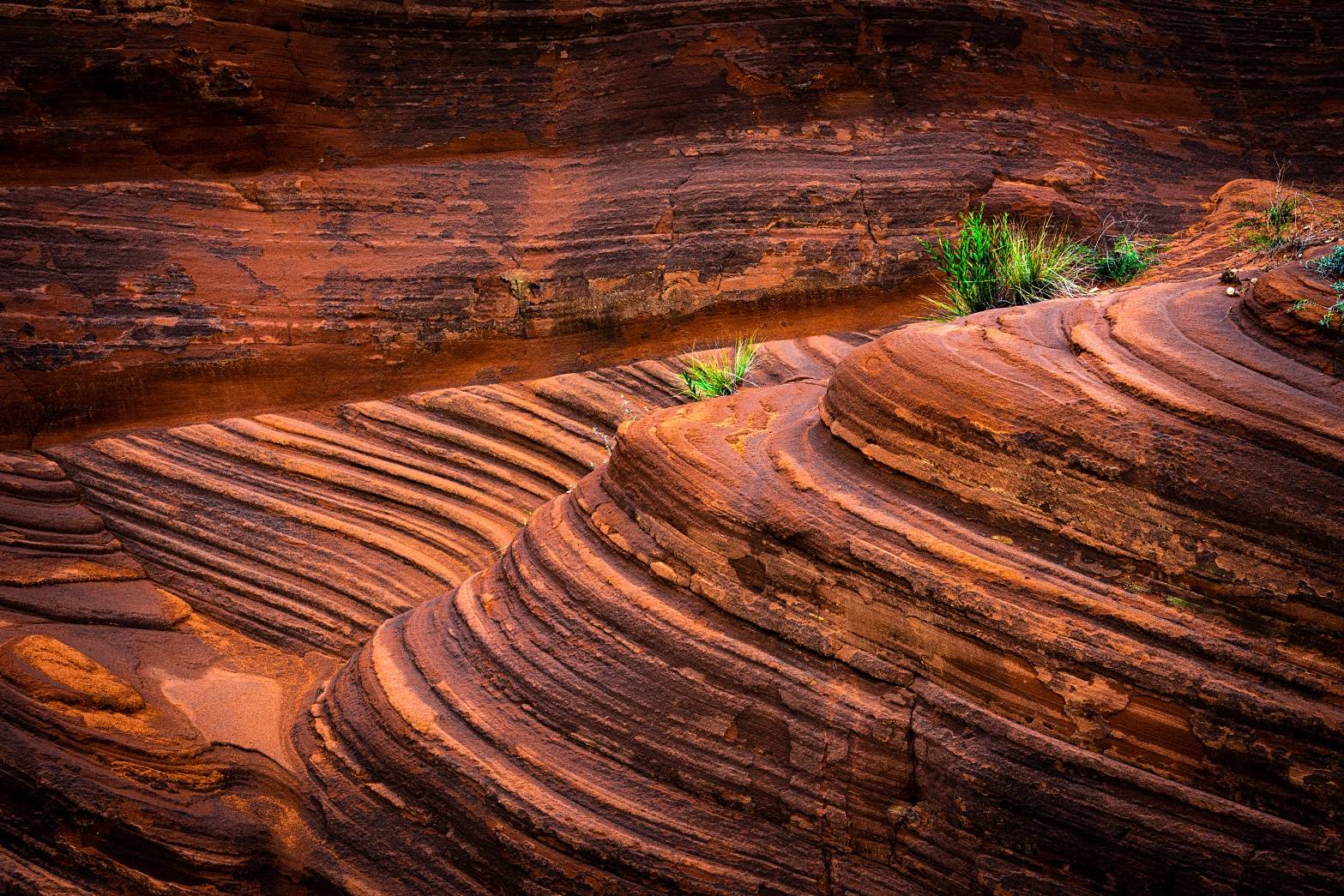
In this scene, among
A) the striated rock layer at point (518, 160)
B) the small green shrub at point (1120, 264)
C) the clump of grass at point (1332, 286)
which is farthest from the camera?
the striated rock layer at point (518, 160)

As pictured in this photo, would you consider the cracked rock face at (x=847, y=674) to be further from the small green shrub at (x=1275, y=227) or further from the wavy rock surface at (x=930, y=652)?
the small green shrub at (x=1275, y=227)

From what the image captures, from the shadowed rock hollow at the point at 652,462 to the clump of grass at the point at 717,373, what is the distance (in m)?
0.25

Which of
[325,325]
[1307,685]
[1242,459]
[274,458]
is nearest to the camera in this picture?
[1307,685]

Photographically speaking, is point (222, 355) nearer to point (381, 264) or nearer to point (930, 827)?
point (381, 264)

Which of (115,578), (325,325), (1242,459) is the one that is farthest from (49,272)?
(1242,459)

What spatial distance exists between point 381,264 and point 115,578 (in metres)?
2.95

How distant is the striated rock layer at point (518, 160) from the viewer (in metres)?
6.91

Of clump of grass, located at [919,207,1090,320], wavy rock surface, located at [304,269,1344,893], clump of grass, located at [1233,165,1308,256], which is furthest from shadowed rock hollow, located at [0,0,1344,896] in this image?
clump of grass, located at [919,207,1090,320]

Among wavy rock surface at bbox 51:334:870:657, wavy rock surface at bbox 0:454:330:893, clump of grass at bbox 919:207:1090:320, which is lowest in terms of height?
wavy rock surface at bbox 0:454:330:893

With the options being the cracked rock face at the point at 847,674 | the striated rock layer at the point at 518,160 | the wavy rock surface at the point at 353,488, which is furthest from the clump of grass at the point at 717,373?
the cracked rock face at the point at 847,674

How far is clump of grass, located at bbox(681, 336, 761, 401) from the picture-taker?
240 inches

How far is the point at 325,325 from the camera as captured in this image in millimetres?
7129

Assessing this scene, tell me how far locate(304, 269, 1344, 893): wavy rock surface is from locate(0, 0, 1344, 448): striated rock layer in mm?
3278

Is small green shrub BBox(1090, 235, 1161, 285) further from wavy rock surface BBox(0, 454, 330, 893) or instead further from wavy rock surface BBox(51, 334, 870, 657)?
wavy rock surface BBox(0, 454, 330, 893)
